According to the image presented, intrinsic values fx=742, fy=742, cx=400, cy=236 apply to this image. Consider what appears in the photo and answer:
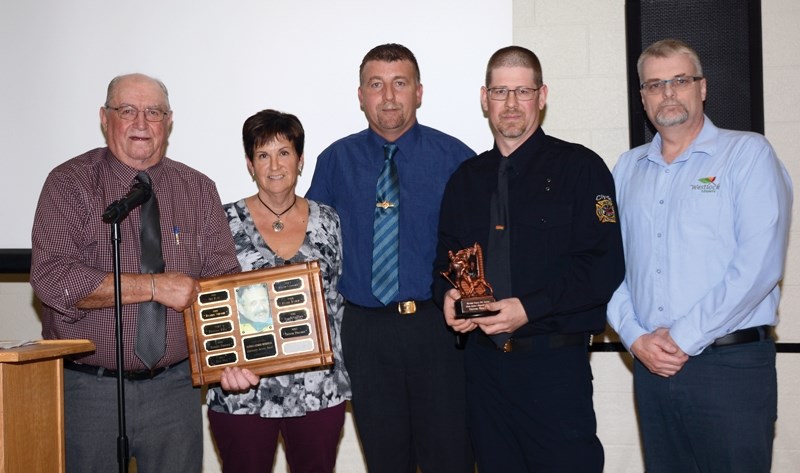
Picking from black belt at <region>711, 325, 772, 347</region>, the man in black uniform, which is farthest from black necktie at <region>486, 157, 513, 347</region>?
black belt at <region>711, 325, 772, 347</region>

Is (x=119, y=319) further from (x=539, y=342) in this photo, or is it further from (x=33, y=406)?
(x=539, y=342)

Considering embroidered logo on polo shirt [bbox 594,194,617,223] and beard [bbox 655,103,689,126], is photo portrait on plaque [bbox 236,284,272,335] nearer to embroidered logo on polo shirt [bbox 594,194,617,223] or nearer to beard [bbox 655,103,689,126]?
embroidered logo on polo shirt [bbox 594,194,617,223]

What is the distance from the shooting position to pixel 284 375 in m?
2.93

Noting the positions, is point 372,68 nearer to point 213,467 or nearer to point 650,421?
point 650,421

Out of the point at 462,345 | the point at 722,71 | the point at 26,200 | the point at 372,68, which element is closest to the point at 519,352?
the point at 462,345

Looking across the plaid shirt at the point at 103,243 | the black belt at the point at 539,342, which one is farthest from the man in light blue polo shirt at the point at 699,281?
the plaid shirt at the point at 103,243

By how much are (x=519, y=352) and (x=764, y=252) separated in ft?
2.99

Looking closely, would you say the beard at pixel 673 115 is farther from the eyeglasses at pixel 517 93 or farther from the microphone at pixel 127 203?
the microphone at pixel 127 203

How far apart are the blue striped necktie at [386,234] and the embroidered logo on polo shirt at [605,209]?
852 mm

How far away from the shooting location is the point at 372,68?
323 centimetres

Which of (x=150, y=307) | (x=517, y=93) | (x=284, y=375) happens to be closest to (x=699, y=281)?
(x=517, y=93)

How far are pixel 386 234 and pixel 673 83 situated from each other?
1278 millimetres

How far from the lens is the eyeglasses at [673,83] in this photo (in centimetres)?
279

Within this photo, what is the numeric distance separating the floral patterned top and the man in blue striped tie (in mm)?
105
